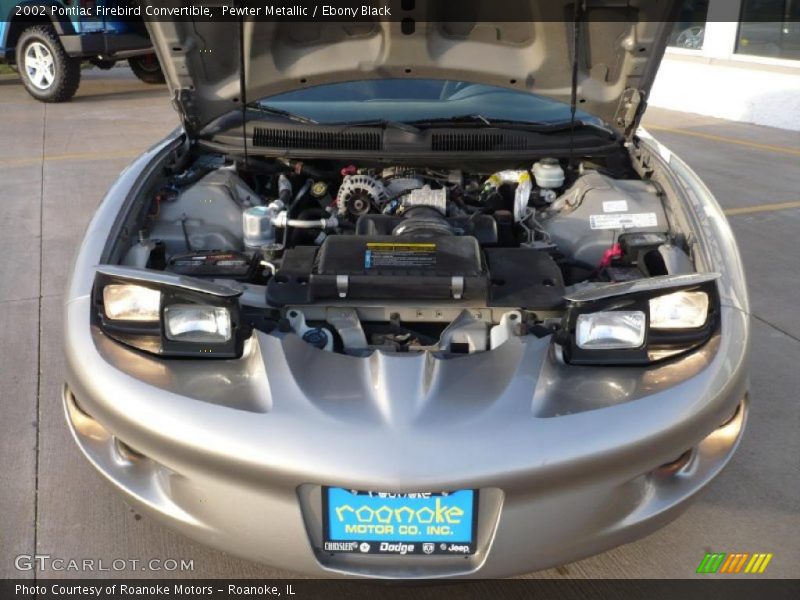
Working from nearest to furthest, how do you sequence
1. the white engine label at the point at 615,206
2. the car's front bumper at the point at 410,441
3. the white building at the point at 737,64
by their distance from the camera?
the car's front bumper at the point at 410,441, the white engine label at the point at 615,206, the white building at the point at 737,64

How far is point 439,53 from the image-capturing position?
2.93 m

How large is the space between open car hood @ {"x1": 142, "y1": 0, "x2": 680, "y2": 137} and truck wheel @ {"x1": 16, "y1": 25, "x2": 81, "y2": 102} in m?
7.72

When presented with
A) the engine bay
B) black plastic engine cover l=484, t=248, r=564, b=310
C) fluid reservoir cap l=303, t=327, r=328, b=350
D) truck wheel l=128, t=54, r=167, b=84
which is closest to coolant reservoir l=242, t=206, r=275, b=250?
the engine bay

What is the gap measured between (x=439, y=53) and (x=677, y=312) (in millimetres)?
1567

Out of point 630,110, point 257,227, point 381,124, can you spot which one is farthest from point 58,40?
point 630,110

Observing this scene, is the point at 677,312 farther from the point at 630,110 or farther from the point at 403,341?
the point at 630,110

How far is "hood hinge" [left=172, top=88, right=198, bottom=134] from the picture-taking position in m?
3.00

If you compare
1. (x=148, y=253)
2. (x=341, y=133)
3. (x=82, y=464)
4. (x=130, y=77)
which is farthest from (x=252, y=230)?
(x=130, y=77)

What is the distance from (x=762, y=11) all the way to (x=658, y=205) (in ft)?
29.8

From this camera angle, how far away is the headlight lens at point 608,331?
73.4 inches

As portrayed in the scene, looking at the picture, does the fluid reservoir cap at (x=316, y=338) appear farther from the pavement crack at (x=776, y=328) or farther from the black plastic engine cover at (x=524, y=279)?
the pavement crack at (x=776, y=328)

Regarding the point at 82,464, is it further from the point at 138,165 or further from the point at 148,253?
the point at 138,165

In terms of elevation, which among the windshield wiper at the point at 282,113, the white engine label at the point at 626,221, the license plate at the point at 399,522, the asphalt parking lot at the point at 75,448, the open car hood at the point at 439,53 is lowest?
the asphalt parking lot at the point at 75,448

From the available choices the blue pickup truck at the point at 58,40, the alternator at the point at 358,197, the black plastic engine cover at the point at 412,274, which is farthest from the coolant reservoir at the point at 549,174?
the blue pickup truck at the point at 58,40
